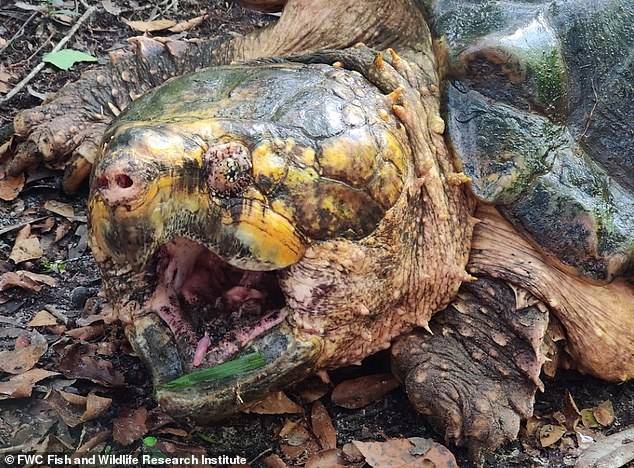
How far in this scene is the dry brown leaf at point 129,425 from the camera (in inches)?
106

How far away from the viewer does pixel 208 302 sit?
2.79 metres

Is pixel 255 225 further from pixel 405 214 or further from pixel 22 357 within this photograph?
pixel 22 357

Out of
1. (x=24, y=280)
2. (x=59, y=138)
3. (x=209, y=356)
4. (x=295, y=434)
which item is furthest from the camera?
(x=59, y=138)

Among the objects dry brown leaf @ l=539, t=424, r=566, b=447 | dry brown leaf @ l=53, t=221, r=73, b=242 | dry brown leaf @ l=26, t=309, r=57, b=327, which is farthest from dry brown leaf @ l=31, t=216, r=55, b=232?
dry brown leaf @ l=539, t=424, r=566, b=447

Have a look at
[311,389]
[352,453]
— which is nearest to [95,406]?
[311,389]

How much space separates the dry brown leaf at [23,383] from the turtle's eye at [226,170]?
1028mm

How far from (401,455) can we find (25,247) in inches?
73.2

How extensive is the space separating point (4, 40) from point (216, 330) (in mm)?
3006

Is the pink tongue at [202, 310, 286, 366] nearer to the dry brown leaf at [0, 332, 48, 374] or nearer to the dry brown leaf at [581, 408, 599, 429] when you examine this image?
the dry brown leaf at [0, 332, 48, 374]

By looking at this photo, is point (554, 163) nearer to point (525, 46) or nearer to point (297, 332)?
point (525, 46)

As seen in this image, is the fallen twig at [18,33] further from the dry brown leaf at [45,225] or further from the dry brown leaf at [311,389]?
the dry brown leaf at [311,389]

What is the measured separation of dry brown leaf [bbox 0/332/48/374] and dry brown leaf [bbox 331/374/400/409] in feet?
3.57

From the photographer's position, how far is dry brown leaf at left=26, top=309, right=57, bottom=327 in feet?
10.3

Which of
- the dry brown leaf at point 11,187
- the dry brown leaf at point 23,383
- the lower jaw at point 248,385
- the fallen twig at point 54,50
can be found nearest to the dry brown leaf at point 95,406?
the dry brown leaf at point 23,383
